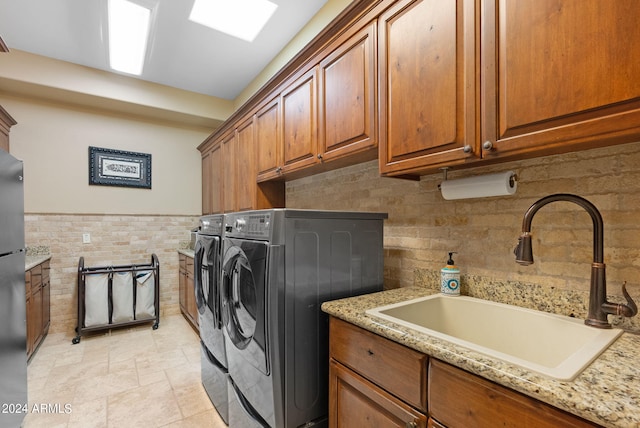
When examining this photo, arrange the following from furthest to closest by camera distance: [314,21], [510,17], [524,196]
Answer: [314,21] < [524,196] < [510,17]

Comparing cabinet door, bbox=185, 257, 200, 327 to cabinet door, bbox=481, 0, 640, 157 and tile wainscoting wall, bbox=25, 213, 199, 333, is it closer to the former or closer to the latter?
tile wainscoting wall, bbox=25, 213, 199, 333

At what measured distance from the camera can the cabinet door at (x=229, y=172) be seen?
10.5 ft

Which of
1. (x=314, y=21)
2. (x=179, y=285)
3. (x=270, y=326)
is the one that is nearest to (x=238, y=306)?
(x=270, y=326)

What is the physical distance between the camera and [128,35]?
8.82 ft

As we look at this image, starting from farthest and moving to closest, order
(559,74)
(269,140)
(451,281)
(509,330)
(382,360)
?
(269,140), (451,281), (509,330), (382,360), (559,74)

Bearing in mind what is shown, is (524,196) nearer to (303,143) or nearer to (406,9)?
(406,9)

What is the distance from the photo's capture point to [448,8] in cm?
120

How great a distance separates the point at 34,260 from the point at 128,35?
7.49ft

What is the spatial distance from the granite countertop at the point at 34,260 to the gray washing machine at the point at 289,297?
83.3 inches

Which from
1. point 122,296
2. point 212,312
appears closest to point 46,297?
point 122,296

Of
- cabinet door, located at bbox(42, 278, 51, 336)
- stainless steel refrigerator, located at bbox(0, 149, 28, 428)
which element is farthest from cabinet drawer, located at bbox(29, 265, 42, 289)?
stainless steel refrigerator, located at bbox(0, 149, 28, 428)

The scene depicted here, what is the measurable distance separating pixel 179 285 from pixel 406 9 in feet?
13.4

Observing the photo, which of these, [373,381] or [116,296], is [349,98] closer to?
[373,381]

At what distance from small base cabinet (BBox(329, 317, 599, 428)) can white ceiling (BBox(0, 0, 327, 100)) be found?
2.49 m
